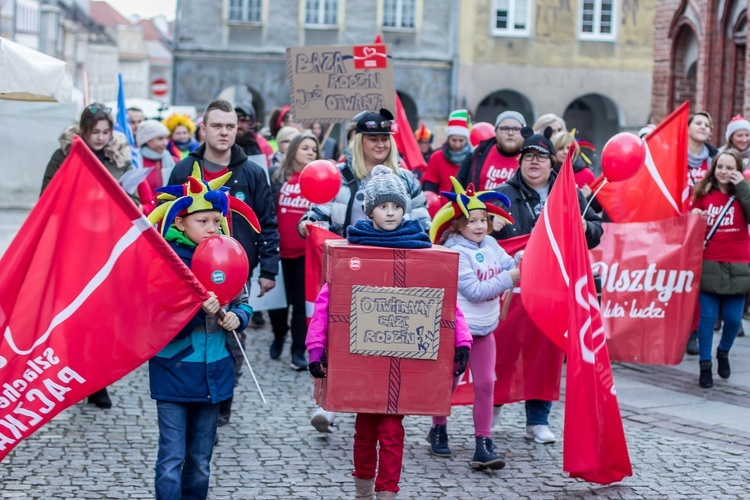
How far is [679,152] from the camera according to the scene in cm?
941

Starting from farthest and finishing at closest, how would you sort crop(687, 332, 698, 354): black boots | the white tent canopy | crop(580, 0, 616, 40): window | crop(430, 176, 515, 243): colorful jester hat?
1. crop(580, 0, 616, 40): window
2. crop(687, 332, 698, 354): black boots
3. the white tent canopy
4. crop(430, 176, 515, 243): colorful jester hat

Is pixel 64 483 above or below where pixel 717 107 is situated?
below

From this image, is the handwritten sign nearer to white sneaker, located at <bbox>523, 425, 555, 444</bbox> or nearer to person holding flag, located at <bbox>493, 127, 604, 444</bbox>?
person holding flag, located at <bbox>493, 127, 604, 444</bbox>

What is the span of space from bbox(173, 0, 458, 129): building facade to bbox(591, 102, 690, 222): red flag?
30.5 metres

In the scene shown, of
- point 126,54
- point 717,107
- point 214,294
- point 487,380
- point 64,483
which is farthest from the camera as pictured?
point 126,54

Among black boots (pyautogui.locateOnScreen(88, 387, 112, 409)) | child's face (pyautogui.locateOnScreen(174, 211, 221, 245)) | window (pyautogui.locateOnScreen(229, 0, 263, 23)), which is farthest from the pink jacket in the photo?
window (pyautogui.locateOnScreen(229, 0, 263, 23))

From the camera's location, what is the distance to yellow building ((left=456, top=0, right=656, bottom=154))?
39.7 meters

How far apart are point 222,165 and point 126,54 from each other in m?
102

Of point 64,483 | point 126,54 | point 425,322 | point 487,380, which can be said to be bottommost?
point 64,483

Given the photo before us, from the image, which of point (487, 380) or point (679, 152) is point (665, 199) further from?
point (487, 380)

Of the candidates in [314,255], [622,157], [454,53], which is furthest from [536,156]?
[454,53]

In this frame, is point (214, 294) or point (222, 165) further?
point (222, 165)

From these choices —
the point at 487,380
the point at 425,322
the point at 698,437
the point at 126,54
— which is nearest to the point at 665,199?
the point at 698,437

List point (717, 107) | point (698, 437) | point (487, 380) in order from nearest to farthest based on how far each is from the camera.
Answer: point (487, 380)
point (698, 437)
point (717, 107)
